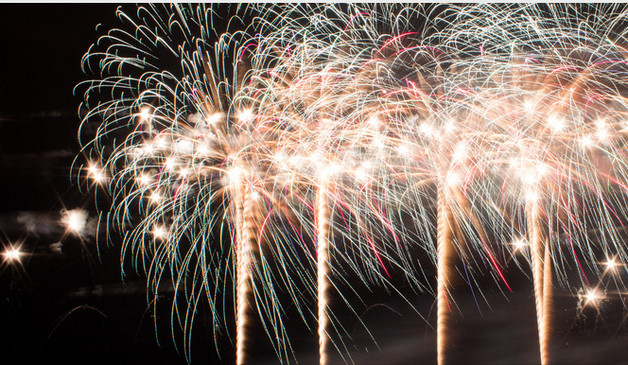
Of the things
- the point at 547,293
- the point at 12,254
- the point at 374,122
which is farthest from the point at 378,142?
the point at 12,254

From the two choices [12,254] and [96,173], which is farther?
[96,173]

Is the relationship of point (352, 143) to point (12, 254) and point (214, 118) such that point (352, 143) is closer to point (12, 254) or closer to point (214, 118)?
point (214, 118)

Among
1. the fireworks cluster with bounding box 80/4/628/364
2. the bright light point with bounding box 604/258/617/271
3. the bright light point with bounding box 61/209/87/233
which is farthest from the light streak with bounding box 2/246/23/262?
the bright light point with bounding box 604/258/617/271

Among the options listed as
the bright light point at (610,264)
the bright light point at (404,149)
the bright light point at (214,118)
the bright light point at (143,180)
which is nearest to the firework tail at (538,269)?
the bright light point at (610,264)

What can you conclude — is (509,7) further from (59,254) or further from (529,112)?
(59,254)

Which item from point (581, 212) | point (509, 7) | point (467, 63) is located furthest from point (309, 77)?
point (581, 212)
